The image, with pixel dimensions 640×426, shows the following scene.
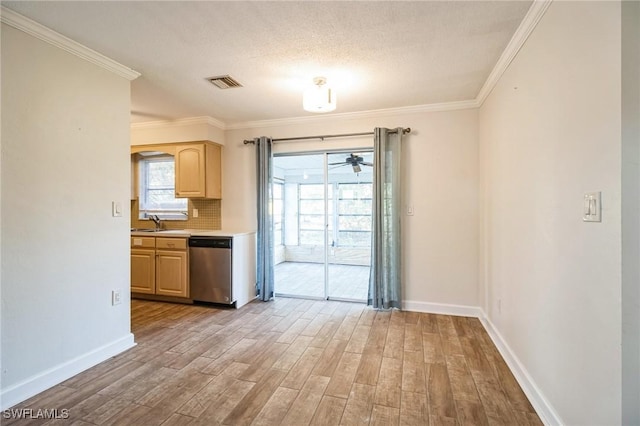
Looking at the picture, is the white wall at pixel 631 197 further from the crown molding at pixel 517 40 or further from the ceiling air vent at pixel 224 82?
the ceiling air vent at pixel 224 82

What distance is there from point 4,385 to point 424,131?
4.14 meters

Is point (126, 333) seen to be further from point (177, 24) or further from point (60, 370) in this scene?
point (177, 24)

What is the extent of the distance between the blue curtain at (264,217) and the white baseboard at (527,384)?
8.70ft

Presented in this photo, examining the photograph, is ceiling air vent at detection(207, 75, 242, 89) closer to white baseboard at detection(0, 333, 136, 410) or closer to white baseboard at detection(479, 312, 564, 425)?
white baseboard at detection(0, 333, 136, 410)

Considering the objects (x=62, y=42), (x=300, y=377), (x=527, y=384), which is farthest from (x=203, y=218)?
(x=527, y=384)

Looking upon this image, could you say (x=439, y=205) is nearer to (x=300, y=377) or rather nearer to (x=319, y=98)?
(x=319, y=98)

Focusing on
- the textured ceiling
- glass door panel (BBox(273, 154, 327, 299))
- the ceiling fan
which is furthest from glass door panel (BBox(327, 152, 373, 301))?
the textured ceiling

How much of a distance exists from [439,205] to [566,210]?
2072mm

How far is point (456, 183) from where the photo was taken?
3.54 metres

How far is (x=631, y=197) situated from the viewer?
44.9 inches

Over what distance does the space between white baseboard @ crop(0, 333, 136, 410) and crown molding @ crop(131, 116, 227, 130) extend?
2.67 metres

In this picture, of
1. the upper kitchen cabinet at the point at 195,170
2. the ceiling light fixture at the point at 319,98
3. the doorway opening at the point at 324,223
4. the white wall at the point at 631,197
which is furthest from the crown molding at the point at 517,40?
the upper kitchen cabinet at the point at 195,170

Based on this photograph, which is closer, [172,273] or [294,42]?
[294,42]

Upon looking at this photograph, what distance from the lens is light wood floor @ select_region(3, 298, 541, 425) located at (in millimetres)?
1832
